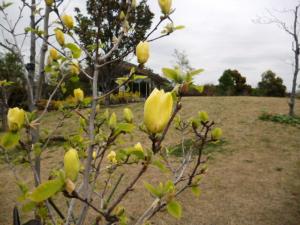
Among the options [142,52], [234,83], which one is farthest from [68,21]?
[234,83]

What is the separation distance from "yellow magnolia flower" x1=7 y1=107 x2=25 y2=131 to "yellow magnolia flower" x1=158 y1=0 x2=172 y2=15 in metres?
0.70

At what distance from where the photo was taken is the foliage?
7.58 meters

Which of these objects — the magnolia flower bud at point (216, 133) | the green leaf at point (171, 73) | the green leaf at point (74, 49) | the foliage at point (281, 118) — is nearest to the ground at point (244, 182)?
the foliage at point (281, 118)

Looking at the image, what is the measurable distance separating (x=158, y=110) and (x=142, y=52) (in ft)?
1.22

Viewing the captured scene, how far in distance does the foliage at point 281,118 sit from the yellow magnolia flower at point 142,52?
7391mm

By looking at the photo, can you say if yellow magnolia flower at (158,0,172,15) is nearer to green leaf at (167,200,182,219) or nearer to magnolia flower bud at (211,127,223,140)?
magnolia flower bud at (211,127,223,140)

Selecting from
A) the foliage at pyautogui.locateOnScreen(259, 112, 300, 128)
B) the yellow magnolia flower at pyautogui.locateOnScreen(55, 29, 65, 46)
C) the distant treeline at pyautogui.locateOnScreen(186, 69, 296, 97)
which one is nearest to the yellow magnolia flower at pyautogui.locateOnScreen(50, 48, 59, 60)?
the yellow magnolia flower at pyautogui.locateOnScreen(55, 29, 65, 46)

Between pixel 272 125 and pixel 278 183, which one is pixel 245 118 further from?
pixel 278 183

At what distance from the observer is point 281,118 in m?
7.87

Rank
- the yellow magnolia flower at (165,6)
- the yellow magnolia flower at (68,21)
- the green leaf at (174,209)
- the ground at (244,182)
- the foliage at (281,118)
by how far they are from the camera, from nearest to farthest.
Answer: the green leaf at (174,209)
the yellow magnolia flower at (165,6)
the yellow magnolia flower at (68,21)
the ground at (244,182)
the foliage at (281,118)

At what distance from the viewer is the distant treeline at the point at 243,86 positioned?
71.2 feet

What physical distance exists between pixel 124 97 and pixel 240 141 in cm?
1045

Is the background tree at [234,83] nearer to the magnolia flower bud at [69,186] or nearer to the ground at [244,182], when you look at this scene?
the ground at [244,182]

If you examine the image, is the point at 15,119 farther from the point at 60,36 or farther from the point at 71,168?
the point at 60,36
